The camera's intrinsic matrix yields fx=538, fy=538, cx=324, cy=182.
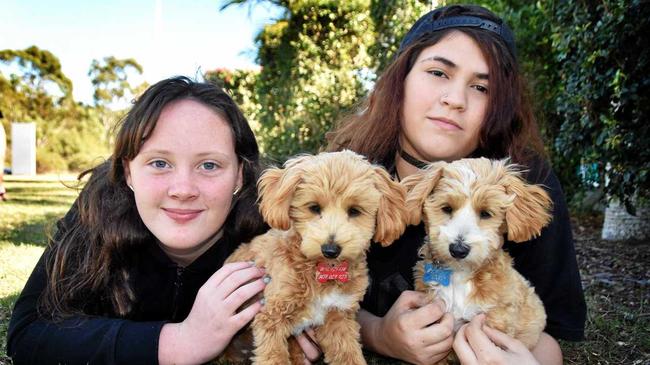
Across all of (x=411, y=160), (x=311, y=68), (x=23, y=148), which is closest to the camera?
(x=411, y=160)

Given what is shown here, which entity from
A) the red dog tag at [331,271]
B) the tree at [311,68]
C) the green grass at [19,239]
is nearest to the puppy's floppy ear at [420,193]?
the red dog tag at [331,271]

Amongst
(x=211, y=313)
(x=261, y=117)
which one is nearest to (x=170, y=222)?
(x=211, y=313)

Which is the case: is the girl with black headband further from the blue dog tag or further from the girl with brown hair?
the girl with brown hair

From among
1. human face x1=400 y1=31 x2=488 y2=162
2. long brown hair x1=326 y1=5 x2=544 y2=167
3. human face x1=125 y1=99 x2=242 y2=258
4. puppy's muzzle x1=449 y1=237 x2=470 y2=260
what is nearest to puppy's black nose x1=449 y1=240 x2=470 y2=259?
puppy's muzzle x1=449 y1=237 x2=470 y2=260

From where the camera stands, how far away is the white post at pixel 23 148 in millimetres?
28500

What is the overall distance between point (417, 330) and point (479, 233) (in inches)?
26.3

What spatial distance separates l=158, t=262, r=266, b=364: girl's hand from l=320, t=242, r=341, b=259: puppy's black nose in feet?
1.58

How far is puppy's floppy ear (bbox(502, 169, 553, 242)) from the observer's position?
107 inches

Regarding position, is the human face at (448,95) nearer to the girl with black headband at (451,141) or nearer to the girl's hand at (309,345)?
the girl with black headband at (451,141)

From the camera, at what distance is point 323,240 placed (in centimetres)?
256

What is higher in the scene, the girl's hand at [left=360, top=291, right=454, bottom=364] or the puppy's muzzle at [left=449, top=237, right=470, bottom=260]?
the puppy's muzzle at [left=449, top=237, right=470, bottom=260]

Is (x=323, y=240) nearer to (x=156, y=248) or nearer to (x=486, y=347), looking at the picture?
(x=486, y=347)

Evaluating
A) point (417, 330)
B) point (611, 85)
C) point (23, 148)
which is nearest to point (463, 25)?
point (417, 330)

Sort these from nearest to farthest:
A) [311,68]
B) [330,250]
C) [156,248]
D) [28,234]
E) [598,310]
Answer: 1. [330,250]
2. [156,248]
3. [598,310]
4. [28,234]
5. [311,68]
